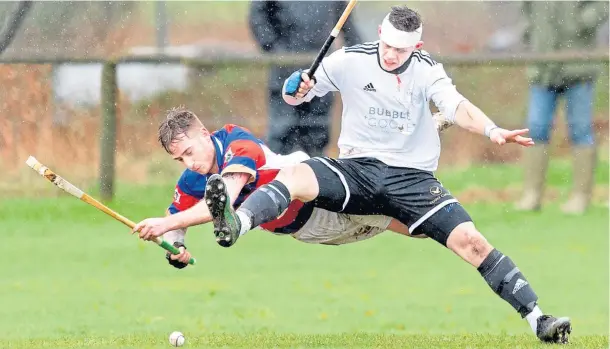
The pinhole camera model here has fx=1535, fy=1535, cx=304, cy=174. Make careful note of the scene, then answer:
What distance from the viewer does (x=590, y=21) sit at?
14836 millimetres

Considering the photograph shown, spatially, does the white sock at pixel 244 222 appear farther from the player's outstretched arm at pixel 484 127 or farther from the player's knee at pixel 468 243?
the player's outstretched arm at pixel 484 127

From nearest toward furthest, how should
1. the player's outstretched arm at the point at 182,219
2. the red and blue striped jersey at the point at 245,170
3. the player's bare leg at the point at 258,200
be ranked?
the player's bare leg at the point at 258,200 < the player's outstretched arm at the point at 182,219 < the red and blue striped jersey at the point at 245,170

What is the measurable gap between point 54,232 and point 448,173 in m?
4.07

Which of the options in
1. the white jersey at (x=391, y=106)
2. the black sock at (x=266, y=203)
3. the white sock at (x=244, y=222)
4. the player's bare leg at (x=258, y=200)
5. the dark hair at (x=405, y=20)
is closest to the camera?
the player's bare leg at (x=258, y=200)

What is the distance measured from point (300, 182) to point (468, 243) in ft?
3.05

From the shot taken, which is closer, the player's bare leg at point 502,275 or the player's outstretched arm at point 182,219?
the player's outstretched arm at point 182,219

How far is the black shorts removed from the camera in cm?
800

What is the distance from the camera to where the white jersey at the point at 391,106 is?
8195 millimetres

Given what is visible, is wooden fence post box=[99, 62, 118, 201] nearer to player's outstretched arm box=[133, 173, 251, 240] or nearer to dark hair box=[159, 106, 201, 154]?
dark hair box=[159, 106, 201, 154]

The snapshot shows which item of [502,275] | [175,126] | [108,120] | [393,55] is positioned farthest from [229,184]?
[108,120]

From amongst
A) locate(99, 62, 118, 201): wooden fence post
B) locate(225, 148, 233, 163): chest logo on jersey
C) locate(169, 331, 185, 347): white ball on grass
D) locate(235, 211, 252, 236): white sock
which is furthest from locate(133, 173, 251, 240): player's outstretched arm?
locate(99, 62, 118, 201): wooden fence post

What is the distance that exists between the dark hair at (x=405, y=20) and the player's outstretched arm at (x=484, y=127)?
1.62 ft

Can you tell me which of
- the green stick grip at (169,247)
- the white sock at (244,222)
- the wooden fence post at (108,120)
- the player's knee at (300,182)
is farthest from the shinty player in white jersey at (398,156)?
the wooden fence post at (108,120)

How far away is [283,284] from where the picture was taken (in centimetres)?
1164
